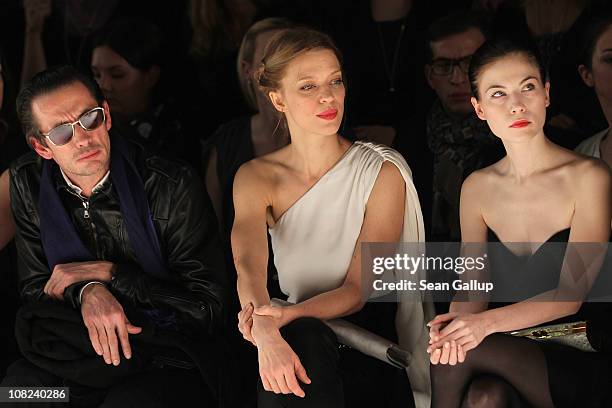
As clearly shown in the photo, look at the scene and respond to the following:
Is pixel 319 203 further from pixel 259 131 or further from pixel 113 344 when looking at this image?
pixel 113 344

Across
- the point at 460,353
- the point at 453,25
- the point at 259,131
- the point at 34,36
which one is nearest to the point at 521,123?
the point at 460,353

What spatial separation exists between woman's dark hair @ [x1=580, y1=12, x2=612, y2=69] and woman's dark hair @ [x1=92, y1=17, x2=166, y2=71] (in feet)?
5.12

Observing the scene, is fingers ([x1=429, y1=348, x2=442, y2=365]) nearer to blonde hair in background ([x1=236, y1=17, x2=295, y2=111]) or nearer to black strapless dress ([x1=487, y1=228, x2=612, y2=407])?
black strapless dress ([x1=487, y1=228, x2=612, y2=407])

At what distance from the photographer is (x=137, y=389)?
298cm

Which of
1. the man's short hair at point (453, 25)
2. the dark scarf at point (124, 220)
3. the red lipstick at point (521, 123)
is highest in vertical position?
the man's short hair at point (453, 25)

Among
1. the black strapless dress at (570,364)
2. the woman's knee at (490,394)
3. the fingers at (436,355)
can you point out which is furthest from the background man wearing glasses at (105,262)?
the black strapless dress at (570,364)

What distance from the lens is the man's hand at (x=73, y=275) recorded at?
310 centimetres

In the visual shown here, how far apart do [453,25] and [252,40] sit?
698mm

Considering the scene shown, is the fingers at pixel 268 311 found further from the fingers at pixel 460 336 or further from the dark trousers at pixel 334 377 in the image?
the fingers at pixel 460 336

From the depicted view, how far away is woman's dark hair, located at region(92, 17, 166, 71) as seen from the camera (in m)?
3.91

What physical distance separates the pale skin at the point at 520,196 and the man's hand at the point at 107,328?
→ 2.82 ft

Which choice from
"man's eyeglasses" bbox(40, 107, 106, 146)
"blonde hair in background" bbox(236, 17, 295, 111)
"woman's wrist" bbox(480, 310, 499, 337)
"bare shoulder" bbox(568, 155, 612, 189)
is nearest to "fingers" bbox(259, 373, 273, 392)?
"woman's wrist" bbox(480, 310, 499, 337)

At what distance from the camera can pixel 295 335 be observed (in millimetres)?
2857

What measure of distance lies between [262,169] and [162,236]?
37 cm
